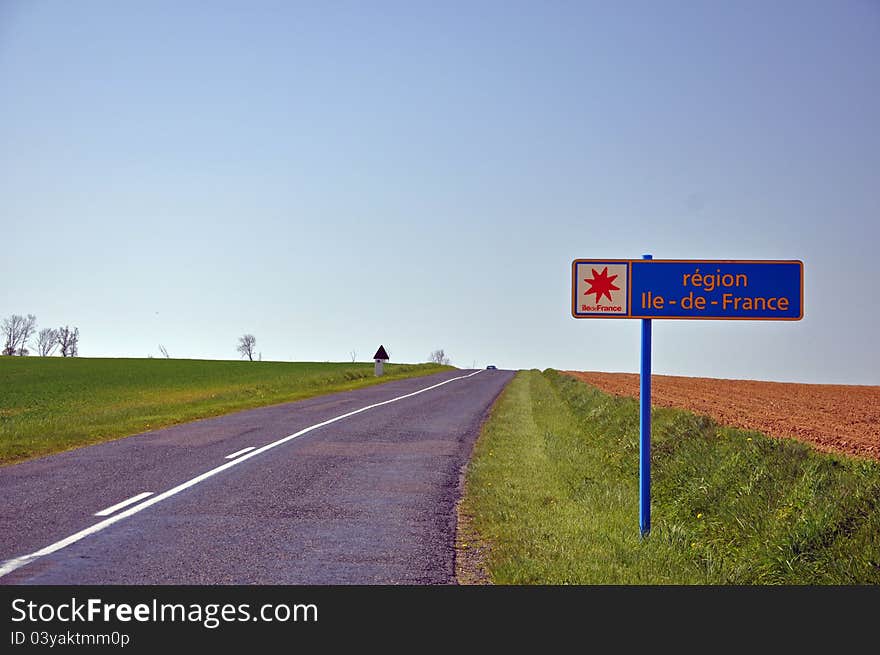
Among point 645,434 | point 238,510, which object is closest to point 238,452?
point 238,510

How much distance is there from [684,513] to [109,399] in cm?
3166

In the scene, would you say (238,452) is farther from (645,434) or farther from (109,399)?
(109,399)

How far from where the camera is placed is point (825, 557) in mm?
7223

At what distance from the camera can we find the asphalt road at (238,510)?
22.0 feet

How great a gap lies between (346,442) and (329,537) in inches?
315

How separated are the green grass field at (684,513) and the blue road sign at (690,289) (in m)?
2.05

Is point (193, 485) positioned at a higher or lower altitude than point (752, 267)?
lower

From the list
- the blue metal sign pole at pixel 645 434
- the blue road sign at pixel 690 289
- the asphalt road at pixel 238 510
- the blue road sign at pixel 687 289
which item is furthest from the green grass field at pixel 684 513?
the blue road sign at pixel 690 289
